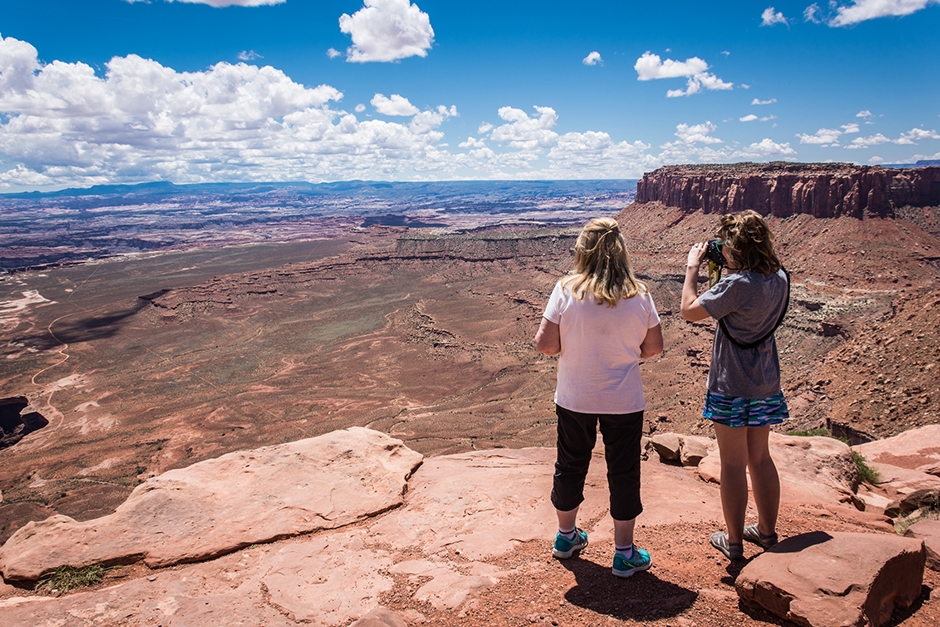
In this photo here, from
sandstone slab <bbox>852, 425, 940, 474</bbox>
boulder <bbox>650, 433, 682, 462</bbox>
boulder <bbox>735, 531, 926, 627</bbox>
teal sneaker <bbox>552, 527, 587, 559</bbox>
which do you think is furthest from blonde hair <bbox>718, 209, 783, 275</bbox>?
sandstone slab <bbox>852, 425, 940, 474</bbox>

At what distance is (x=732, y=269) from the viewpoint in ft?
11.2

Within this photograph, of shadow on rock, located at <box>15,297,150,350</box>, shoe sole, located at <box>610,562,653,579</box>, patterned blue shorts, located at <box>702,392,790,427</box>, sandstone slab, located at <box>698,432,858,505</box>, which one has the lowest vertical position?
shadow on rock, located at <box>15,297,150,350</box>

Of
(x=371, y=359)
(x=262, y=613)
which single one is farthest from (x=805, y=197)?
(x=262, y=613)

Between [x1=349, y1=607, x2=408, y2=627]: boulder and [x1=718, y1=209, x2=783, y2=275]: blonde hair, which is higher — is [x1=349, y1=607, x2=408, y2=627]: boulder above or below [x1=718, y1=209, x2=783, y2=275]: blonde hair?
below

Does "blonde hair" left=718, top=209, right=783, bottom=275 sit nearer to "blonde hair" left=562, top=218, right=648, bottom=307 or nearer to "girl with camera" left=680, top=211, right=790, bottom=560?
"girl with camera" left=680, top=211, right=790, bottom=560

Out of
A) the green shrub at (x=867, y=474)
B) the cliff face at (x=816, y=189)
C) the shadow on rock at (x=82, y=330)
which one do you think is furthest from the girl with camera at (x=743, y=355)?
the shadow on rock at (x=82, y=330)

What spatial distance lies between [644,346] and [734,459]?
1.01 meters

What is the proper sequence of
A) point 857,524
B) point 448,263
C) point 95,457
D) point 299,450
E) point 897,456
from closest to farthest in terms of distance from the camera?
point 857,524 → point 299,450 → point 897,456 → point 95,457 → point 448,263

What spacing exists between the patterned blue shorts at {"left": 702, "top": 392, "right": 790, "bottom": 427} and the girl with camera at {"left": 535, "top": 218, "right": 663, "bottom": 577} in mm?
572

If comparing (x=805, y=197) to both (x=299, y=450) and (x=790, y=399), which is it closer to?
(x=790, y=399)

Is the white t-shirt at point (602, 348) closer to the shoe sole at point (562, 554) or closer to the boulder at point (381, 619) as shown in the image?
the shoe sole at point (562, 554)

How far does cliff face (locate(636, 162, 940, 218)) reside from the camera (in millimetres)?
39750

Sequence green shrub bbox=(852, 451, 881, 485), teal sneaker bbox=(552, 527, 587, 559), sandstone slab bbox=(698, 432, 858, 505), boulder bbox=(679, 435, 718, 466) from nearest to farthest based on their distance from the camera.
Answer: teal sneaker bbox=(552, 527, 587, 559) → sandstone slab bbox=(698, 432, 858, 505) → green shrub bbox=(852, 451, 881, 485) → boulder bbox=(679, 435, 718, 466)

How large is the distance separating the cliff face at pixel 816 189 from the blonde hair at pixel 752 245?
4542 cm
